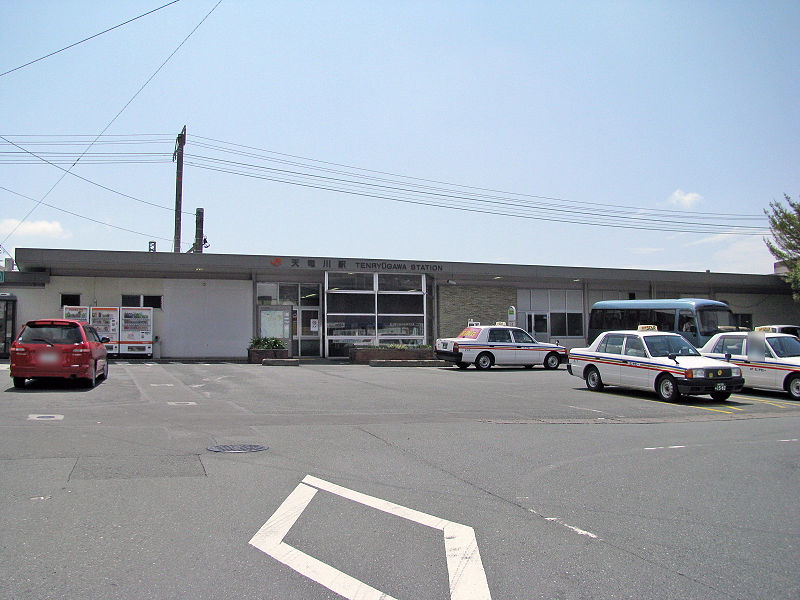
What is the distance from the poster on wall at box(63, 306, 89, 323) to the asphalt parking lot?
13.7 m

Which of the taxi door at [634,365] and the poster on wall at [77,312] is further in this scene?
the poster on wall at [77,312]

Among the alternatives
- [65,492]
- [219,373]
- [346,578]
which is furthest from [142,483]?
[219,373]

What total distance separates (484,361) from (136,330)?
45.9 ft

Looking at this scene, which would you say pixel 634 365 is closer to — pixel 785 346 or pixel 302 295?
pixel 785 346

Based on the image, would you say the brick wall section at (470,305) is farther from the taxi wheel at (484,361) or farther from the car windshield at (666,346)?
the car windshield at (666,346)

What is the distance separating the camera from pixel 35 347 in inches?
555

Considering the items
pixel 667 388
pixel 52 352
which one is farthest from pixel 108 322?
pixel 667 388

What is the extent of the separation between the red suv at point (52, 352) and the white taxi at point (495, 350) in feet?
43.7

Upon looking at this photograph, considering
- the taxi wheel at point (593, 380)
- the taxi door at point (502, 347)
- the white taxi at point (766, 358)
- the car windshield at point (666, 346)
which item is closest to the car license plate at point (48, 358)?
the taxi wheel at point (593, 380)

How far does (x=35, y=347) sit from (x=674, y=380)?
14.6 metres

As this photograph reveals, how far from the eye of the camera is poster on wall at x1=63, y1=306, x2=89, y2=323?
24834 mm

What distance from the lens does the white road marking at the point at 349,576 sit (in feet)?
13.7

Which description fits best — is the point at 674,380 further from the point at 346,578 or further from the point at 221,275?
the point at 221,275

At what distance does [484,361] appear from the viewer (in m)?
24.5
